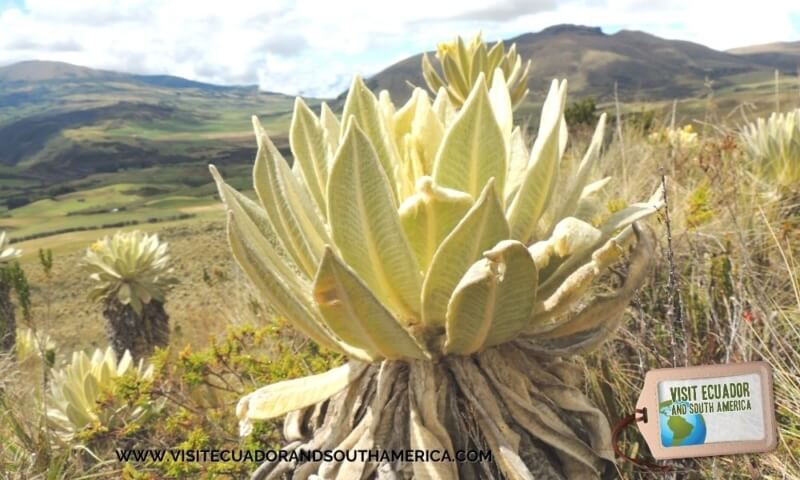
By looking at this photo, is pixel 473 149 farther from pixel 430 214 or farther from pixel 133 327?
pixel 133 327

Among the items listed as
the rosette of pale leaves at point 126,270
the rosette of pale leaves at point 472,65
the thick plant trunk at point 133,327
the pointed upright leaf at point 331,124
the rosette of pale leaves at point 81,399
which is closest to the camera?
the pointed upright leaf at point 331,124

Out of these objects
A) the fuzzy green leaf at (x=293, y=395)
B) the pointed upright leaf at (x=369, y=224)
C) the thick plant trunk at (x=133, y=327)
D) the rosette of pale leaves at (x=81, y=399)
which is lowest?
the thick plant trunk at (x=133, y=327)

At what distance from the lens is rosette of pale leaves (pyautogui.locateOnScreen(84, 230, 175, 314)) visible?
24.1 ft

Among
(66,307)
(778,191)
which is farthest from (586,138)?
(66,307)

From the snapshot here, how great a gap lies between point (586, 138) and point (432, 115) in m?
9.76

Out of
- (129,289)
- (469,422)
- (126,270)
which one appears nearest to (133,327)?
(129,289)

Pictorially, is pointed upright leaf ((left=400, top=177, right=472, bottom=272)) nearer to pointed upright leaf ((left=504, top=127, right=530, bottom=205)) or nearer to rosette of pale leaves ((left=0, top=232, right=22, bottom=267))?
pointed upright leaf ((left=504, top=127, right=530, bottom=205))

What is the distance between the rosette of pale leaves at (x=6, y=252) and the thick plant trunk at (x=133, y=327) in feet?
5.26

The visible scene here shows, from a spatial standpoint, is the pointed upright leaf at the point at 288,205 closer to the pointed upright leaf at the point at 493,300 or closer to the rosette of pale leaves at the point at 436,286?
the rosette of pale leaves at the point at 436,286

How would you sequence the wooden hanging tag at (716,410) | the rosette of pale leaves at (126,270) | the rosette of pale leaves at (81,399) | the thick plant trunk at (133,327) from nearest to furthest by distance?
the wooden hanging tag at (716,410) → the rosette of pale leaves at (81,399) → the rosette of pale leaves at (126,270) → the thick plant trunk at (133,327)

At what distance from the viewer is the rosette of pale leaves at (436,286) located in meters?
1.44

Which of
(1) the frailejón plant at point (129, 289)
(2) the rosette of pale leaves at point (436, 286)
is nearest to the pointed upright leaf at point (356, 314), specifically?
(2) the rosette of pale leaves at point (436, 286)

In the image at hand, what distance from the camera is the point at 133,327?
7.52 m

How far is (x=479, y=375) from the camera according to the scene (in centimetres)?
162
